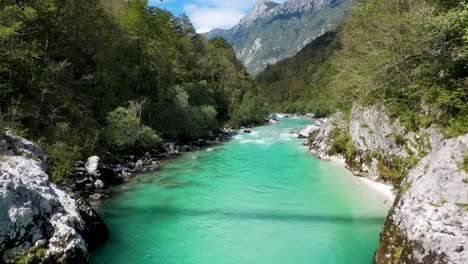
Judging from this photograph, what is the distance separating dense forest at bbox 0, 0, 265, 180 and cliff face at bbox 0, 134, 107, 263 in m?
4.38

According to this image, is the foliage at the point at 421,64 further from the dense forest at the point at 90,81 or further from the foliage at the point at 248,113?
the foliage at the point at 248,113

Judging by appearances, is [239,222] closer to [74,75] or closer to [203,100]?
[74,75]

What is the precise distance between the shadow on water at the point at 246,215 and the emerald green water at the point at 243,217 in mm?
45

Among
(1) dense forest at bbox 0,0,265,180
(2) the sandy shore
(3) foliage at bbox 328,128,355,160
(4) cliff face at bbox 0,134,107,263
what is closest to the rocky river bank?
(4) cliff face at bbox 0,134,107,263

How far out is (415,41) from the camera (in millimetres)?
16438

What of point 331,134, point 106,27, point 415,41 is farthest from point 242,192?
point 106,27

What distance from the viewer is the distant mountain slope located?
103 m

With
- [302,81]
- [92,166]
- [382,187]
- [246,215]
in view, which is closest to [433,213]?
[246,215]

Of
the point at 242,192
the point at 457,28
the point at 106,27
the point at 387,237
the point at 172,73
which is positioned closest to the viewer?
the point at 387,237

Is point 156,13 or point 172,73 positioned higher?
point 156,13

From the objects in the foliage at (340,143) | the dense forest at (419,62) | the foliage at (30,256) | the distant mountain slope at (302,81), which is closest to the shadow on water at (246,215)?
the dense forest at (419,62)

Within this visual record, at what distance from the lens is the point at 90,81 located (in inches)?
1107

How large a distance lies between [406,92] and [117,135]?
792 inches

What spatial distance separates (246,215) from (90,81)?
1880 centimetres
